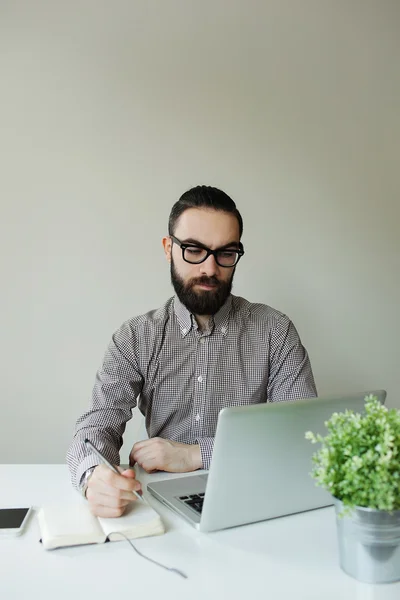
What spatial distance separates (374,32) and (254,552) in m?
2.60

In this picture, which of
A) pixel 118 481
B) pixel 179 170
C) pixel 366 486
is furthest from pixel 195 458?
pixel 179 170

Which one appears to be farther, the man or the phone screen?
the man

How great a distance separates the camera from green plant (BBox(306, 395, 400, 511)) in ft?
2.61

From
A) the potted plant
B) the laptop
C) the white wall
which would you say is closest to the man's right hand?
the laptop

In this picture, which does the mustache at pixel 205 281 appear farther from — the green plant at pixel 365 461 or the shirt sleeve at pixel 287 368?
the green plant at pixel 365 461

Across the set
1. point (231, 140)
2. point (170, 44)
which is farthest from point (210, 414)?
point (170, 44)

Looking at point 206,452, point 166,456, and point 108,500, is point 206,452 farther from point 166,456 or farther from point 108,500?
point 108,500

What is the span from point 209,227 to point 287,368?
545 millimetres

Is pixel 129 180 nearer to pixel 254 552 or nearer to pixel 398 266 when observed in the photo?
pixel 398 266

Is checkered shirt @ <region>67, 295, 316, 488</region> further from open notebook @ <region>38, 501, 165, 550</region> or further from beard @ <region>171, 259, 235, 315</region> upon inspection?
open notebook @ <region>38, 501, 165, 550</region>

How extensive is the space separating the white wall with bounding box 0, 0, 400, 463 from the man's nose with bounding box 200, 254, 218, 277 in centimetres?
73

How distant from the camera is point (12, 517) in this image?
110cm

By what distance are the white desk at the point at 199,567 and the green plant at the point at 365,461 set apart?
0.17 m

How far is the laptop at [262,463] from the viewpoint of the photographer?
3.29 ft
